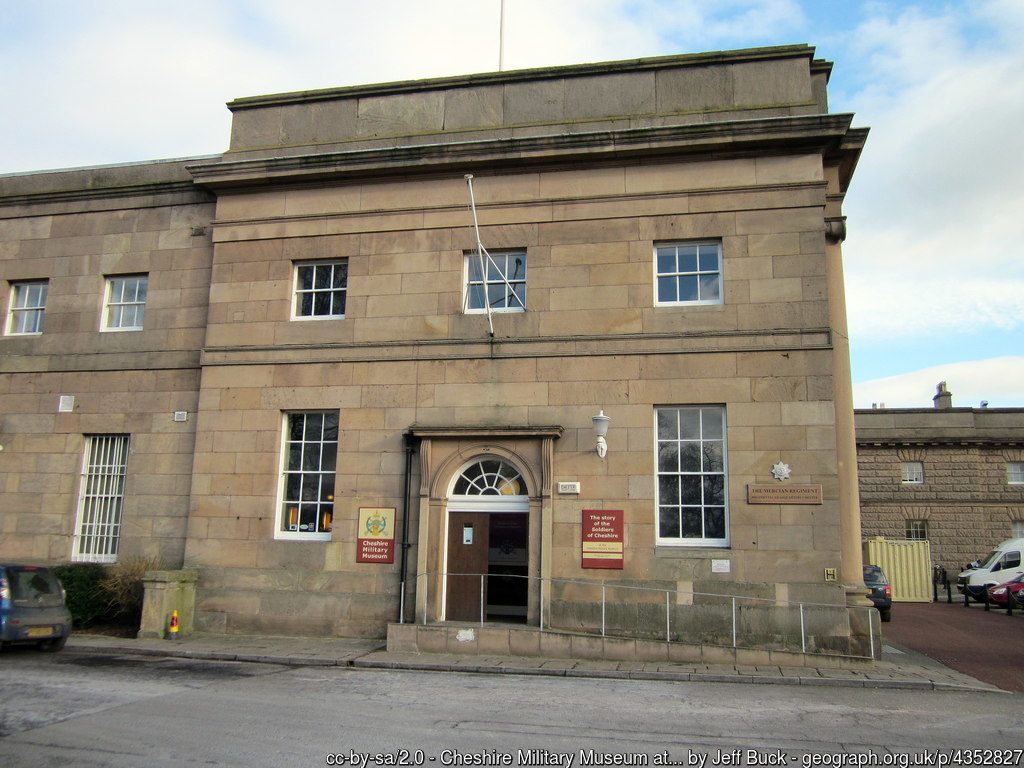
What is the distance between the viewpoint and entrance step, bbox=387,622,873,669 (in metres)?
12.6

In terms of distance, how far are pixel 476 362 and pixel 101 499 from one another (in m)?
8.48

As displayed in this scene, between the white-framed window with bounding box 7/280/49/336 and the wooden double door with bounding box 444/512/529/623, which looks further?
the white-framed window with bounding box 7/280/49/336

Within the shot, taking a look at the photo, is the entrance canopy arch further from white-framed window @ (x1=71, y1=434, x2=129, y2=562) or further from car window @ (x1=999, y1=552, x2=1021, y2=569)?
car window @ (x1=999, y1=552, x2=1021, y2=569)

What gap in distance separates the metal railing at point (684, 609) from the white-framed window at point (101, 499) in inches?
283

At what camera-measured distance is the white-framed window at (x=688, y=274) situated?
1491 centimetres

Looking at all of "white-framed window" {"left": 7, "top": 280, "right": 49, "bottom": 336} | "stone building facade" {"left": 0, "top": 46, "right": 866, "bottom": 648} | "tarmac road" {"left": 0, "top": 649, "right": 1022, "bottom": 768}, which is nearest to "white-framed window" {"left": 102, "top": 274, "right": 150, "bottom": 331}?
"stone building facade" {"left": 0, "top": 46, "right": 866, "bottom": 648}

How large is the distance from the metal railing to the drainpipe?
49 centimetres

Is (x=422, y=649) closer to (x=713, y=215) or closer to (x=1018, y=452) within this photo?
(x=713, y=215)

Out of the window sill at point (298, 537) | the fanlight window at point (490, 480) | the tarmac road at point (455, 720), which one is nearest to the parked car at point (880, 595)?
the tarmac road at point (455, 720)

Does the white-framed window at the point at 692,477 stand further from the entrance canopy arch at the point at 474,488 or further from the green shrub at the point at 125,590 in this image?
the green shrub at the point at 125,590

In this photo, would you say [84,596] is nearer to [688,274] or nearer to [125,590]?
[125,590]

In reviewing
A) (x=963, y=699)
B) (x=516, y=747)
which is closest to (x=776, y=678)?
(x=963, y=699)

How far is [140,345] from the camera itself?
17.3 metres

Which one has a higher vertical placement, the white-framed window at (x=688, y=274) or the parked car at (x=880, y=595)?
the white-framed window at (x=688, y=274)
